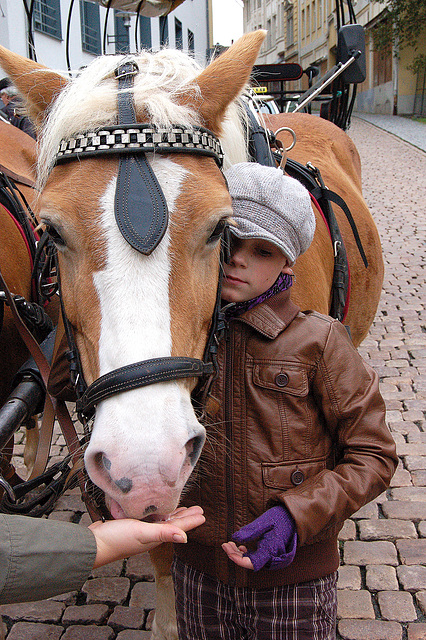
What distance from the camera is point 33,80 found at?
1.70 m

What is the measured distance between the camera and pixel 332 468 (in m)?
1.76

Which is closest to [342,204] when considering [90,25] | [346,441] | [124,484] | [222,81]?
[222,81]

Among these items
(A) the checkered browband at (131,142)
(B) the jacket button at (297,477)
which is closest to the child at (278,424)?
(B) the jacket button at (297,477)

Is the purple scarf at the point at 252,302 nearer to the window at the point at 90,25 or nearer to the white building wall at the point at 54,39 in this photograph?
the white building wall at the point at 54,39

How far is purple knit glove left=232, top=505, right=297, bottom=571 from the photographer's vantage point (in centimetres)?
142

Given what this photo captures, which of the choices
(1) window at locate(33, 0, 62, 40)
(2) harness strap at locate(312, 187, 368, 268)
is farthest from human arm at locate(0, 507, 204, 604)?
(1) window at locate(33, 0, 62, 40)

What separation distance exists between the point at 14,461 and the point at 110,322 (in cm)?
303

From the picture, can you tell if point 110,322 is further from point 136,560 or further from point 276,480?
point 136,560

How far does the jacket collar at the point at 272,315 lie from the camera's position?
1.59m

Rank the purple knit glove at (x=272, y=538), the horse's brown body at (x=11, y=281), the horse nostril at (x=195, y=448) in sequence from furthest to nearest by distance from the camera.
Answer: the horse's brown body at (x=11, y=281) → the purple knit glove at (x=272, y=538) → the horse nostril at (x=195, y=448)

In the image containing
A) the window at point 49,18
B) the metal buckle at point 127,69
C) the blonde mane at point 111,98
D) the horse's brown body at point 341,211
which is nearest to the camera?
the blonde mane at point 111,98

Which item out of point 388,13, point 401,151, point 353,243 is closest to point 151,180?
point 353,243

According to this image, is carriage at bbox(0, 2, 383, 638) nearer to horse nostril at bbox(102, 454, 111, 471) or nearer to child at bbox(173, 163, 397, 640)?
horse nostril at bbox(102, 454, 111, 471)

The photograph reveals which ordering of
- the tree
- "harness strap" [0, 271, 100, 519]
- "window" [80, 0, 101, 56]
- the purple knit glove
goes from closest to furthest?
the purple knit glove → "harness strap" [0, 271, 100, 519] → "window" [80, 0, 101, 56] → the tree
